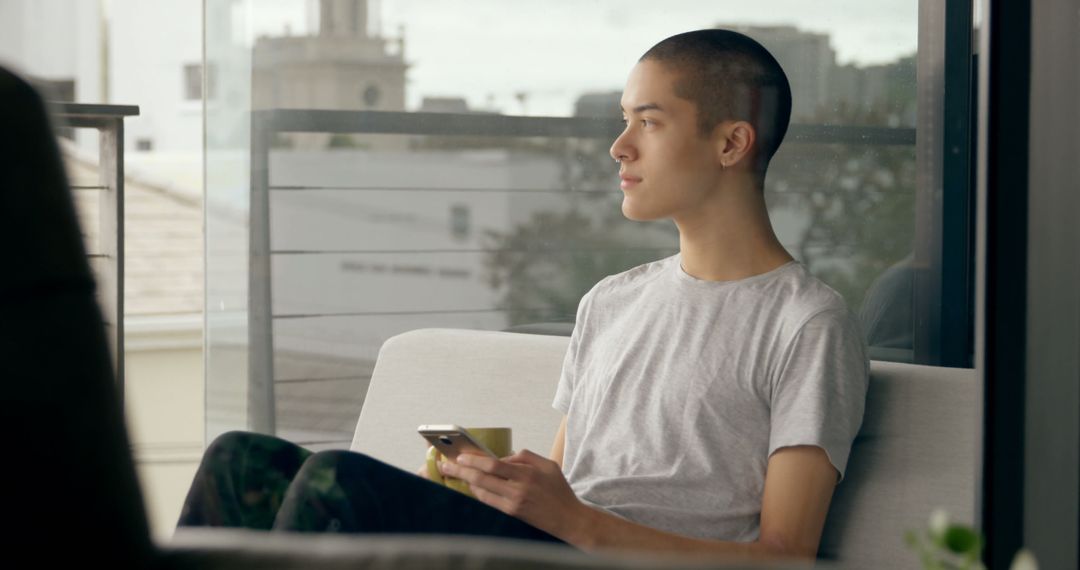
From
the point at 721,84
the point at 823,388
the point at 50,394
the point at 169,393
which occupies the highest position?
the point at 721,84

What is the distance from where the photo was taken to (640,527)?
137cm

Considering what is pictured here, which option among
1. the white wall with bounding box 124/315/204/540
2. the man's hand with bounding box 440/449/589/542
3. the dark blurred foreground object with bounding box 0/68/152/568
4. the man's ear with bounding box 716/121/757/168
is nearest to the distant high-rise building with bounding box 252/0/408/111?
the white wall with bounding box 124/315/204/540

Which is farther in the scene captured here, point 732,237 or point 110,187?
point 110,187

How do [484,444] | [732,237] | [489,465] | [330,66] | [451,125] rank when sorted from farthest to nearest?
1. [330,66]
2. [451,125]
3. [732,237]
4. [484,444]
5. [489,465]

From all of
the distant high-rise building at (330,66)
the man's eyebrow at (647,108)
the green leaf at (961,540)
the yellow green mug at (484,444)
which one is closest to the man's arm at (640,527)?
the yellow green mug at (484,444)

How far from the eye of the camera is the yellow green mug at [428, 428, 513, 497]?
1.47 meters

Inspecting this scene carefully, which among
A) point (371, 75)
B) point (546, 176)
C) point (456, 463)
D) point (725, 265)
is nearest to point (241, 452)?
point (456, 463)

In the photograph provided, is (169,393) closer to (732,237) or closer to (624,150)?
(624,150)

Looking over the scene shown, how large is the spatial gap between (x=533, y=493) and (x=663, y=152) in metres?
0.55

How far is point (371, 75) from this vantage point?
256 centimetres

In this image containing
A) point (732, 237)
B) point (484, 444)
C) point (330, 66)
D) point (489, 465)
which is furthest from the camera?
point (330, 66)

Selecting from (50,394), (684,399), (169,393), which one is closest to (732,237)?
(684,399)

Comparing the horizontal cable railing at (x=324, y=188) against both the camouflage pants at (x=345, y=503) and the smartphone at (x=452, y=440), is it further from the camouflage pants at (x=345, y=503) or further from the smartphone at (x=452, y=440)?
the camouflage pants at (x=345, y=503)

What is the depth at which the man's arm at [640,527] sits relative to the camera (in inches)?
52.3
